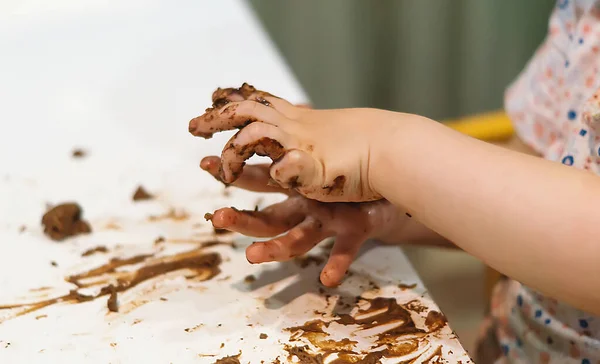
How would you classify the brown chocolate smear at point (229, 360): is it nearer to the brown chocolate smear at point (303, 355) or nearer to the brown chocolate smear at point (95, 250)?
the brown chocolate smear at point (303, 355)

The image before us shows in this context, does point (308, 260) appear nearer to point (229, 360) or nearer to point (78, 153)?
point (229, 360)

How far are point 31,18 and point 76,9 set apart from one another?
0.06m

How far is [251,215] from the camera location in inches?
20.4

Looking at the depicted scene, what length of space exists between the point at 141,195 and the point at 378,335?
0.28 metres

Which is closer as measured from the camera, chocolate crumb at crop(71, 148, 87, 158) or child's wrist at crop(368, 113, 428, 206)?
child's wrist at crop(368, 113, 428, 206)

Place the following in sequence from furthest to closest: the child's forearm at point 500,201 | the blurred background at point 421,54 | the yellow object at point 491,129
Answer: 1. the blurred background at point 421,54
2. the yellow object at point 491,129
3. the child's forearm at point 500,201

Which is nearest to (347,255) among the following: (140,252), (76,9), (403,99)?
(140,252)

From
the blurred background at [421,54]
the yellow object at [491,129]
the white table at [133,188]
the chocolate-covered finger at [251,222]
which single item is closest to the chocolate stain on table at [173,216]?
the white table at [133,188]

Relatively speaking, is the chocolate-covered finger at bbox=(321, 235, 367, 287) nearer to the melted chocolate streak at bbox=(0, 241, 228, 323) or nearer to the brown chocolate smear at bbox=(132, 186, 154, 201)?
the melted chocolate streak at bbox=(0, 241, 228, 323)

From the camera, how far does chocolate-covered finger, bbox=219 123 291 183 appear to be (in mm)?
457

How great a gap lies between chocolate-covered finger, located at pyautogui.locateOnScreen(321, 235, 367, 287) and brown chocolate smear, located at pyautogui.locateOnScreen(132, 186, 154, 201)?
21 centimetres

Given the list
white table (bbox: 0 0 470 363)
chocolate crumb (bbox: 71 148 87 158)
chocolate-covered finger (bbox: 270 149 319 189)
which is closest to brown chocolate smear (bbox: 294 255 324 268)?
white table (bbox: 0 0 470 363)

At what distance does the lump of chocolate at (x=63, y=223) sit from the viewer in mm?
573

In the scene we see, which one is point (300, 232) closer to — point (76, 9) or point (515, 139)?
point (515, 139)
